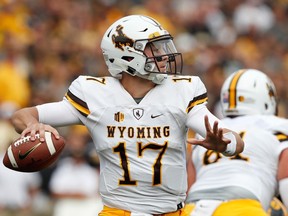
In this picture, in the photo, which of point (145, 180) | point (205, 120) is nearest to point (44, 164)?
point (145, 180)

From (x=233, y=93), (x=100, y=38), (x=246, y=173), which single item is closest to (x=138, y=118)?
(x=246, y=173)

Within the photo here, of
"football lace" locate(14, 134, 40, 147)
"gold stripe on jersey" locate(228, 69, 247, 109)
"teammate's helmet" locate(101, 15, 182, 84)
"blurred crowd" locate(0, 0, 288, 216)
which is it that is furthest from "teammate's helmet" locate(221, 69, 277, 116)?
"blurred crowd" locate(0, 0, 288, 216)

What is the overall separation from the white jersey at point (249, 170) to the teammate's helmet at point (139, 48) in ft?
3.41

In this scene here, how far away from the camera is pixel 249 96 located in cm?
646

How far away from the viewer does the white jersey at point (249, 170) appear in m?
5.87

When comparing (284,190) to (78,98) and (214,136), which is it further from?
(78,98)

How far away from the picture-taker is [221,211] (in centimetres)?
574

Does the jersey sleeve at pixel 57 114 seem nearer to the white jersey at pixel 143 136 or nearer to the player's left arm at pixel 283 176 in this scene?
the white jersey at pixel 143 136

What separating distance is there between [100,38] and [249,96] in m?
6.54

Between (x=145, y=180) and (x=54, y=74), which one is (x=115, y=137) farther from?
(x=54, y=74)

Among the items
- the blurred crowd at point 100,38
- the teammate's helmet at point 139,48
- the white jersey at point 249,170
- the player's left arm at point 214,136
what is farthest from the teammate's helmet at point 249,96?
the blurred crowd at point 100,38

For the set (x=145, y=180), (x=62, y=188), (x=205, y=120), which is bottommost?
(x=62, y=188)

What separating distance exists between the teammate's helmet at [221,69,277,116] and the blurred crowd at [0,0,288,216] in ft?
14.0

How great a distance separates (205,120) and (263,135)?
1.40 metres
